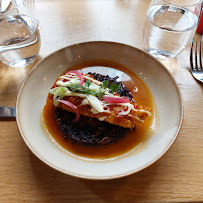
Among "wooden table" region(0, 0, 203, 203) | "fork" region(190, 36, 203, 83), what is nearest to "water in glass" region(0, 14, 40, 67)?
"wooden table" region(0, 0, 203, 203)

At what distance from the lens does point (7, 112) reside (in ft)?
5.28

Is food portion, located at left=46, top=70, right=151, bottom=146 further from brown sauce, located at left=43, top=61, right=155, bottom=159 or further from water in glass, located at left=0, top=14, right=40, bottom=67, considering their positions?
water in glass, located at left=0, top=14, right=40, bottom=67

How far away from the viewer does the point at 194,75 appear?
73.4 inches

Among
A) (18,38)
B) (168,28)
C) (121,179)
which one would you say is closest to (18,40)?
(18,38)

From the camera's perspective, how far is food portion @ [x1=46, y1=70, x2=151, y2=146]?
1.51 m

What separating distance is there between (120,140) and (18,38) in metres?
1.31

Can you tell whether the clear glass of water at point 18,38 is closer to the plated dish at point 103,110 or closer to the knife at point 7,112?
the plated dish at point 103,110

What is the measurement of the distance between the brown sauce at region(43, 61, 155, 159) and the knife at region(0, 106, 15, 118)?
0.24m

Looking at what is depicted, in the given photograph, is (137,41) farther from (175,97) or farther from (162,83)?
(175,97)

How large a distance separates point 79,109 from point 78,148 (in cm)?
29

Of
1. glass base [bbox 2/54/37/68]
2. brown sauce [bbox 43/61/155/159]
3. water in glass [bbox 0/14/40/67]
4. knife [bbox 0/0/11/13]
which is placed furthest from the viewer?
knife [bbox 0/0/11/13]

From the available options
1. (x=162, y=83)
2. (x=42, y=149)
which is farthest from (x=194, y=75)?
(x=42, y=149)

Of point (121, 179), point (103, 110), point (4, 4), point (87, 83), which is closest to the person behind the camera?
point (121, 179)

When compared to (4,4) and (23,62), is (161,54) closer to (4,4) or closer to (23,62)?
(23,62)
